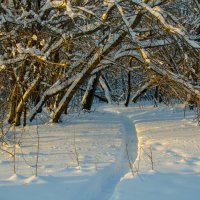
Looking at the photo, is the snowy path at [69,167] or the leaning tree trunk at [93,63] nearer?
the snowy path at [69,167]

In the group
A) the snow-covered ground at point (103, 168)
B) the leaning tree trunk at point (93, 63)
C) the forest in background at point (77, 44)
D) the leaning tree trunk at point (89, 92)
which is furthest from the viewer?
the leaning tree trunk at point (89, 92)

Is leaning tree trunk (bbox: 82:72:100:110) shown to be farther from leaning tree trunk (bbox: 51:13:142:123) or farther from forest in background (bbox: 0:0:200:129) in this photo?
leaning tree trunk (bbox: 51:13:142:123)

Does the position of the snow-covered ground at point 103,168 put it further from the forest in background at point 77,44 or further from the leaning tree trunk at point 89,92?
the leaning tree trunk at point 89,92

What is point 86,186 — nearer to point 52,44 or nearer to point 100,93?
point 52,44

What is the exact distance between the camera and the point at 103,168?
6.18 meters

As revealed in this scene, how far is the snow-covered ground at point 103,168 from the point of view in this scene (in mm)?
5031

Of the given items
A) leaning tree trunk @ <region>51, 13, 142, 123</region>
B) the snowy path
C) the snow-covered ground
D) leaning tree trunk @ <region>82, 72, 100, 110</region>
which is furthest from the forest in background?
leaning tree trunk @ <region>82, 72, 100, 110</region>

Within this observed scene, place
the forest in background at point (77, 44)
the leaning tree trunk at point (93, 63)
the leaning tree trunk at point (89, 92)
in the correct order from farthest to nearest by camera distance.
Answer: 1. the leaning tree trunk at point (89, 92)
2. the leaning tree trunk at point (93, 63)
3. the forest in background at point (77, 44)

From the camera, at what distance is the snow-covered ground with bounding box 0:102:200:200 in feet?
16.5

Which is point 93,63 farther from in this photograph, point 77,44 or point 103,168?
point 103,168

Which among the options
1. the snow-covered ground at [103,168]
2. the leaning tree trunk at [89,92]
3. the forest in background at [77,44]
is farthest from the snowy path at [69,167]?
the leaning tree trunk at [89,92]

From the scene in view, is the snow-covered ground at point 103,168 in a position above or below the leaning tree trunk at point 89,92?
below

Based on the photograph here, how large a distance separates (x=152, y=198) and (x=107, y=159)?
2081mm

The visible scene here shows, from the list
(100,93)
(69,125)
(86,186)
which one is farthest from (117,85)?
(86,186)
